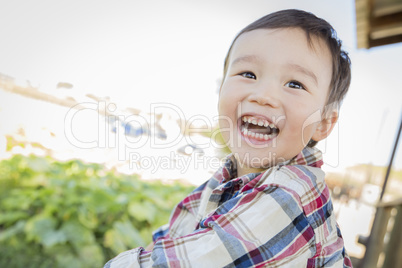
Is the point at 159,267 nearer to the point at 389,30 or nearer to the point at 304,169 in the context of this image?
the point at 304,169

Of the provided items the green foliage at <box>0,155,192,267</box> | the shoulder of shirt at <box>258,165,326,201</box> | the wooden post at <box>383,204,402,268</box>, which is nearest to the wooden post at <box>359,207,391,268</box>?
the wooden post at <box>383,204,402,268</box>

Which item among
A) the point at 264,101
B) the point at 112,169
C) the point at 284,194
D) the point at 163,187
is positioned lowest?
the point at 163,187

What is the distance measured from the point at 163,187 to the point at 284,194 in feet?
7.31

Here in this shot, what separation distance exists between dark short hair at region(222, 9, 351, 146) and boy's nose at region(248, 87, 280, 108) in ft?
0.67

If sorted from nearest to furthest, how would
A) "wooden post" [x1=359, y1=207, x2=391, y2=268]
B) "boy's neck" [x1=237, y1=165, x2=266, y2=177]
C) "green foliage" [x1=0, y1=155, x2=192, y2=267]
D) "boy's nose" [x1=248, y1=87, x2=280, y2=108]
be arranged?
"boy's nose" [x1=248, y1=87, x2=280, y2=108] < "boy's neck" [x1=237, y1=165, x2=266, y2=177] < "green foliage" [x1=0, y1=155, x2=192, y2=267] < "wooden post" [x1=359, y1=207, x2=391, y2=268]

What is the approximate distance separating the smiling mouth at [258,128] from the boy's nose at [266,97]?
0.16 feet

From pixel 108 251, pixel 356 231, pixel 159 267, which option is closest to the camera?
pixel 159 267

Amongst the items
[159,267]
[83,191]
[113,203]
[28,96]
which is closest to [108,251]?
[113,203]

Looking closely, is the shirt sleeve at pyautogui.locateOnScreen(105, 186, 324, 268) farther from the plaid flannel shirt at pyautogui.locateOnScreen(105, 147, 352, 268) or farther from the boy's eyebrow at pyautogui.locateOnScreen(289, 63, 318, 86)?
the boy's eyebrow at pyautogui.locateOnScreen(289, 63, 318, 86)

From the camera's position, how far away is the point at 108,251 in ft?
5.82

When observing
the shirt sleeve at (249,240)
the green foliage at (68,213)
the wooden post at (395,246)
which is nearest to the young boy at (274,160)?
the shirt sleeve at (249,240)

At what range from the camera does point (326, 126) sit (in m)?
0.97

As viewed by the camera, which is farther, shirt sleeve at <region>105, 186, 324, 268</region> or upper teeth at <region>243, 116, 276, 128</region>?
upper teeth at <region>243, 116, 276, 128</region>

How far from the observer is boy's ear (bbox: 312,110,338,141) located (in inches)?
37.6
